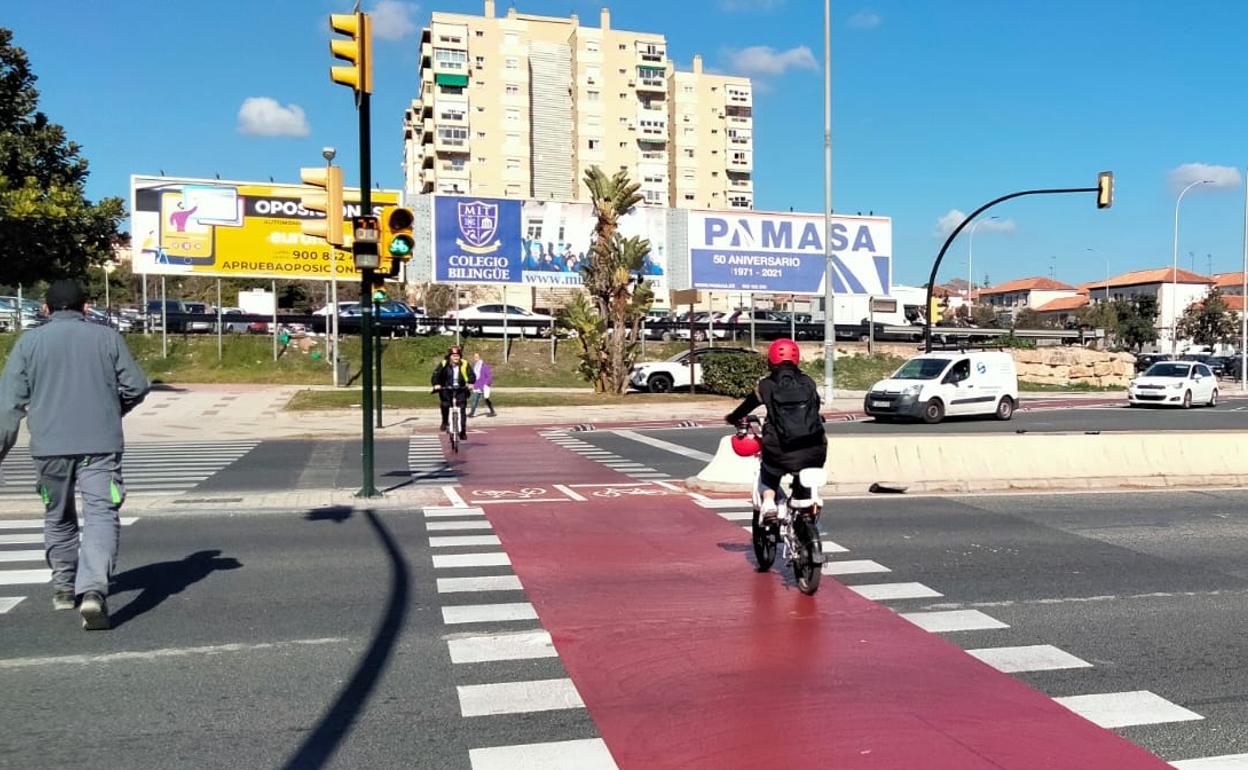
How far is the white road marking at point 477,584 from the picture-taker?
24.0 ft

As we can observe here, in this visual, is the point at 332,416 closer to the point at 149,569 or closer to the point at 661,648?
the point at 149,569

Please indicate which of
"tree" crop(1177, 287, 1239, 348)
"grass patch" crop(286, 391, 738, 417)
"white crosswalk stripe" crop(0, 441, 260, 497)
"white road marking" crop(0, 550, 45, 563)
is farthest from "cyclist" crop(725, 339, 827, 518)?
"tree" crop(1177, 287, 1239, 348)

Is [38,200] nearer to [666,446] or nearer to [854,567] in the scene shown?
[666,446]

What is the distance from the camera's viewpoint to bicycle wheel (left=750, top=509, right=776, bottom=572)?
25.4 ft

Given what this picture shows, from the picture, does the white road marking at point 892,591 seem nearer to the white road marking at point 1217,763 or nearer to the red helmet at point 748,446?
the red helmet at point 748,446

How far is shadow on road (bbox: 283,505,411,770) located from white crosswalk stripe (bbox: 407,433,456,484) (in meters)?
5.94

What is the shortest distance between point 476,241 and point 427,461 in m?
23.4

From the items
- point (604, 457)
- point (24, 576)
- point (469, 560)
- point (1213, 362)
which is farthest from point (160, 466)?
point (1213, 362)

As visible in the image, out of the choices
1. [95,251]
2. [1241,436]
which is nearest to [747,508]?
[1241,436]

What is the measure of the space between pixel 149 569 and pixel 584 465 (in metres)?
8.87

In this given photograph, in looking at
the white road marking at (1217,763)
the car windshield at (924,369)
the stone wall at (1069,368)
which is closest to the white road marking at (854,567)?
the white road marking at (1217,763)

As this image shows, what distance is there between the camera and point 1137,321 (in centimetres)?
7312

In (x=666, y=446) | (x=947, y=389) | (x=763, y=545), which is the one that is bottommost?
(x=666, y=446)

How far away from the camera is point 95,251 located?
1032 inches
